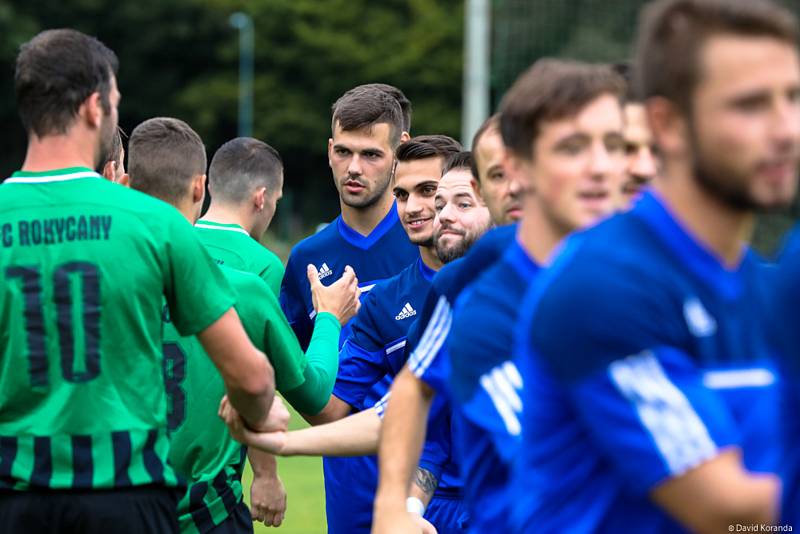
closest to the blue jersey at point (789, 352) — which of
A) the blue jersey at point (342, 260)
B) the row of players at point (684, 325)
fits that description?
the row of players at point (684, 325)

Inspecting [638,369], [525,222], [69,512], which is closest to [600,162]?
[525,222]

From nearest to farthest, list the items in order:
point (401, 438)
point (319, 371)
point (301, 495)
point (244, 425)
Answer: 1. point (401, 438)
2. point (244, 425)
3. point (319, 371)
4. point (301, 495)

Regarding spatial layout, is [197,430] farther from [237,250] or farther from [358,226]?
[358,226]

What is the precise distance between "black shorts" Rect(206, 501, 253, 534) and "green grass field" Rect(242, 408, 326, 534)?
4.77 m

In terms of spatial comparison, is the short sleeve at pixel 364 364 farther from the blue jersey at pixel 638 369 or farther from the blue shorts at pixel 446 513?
the blue jersey at pixel 638 369

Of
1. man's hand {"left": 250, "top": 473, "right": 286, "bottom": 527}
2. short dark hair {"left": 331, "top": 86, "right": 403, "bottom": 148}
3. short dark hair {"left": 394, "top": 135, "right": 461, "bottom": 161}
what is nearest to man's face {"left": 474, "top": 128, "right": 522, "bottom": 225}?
short dark hair {"left": 394, "top": 135, "right": 461, "bottom": 161}

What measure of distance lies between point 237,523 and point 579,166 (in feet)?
10.0

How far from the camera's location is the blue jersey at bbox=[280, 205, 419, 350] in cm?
677

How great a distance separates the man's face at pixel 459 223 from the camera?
5.15m

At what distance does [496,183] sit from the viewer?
414 cm

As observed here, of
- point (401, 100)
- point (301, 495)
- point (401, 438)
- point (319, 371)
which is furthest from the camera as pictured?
point (301, 495)

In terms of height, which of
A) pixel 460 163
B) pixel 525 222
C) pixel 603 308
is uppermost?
pixel 603 308

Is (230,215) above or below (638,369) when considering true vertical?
below

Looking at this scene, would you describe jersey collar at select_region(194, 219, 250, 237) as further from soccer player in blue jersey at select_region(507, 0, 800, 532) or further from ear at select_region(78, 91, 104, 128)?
soccer player in blue jersey at select_region(507, 0, 800, 532)
